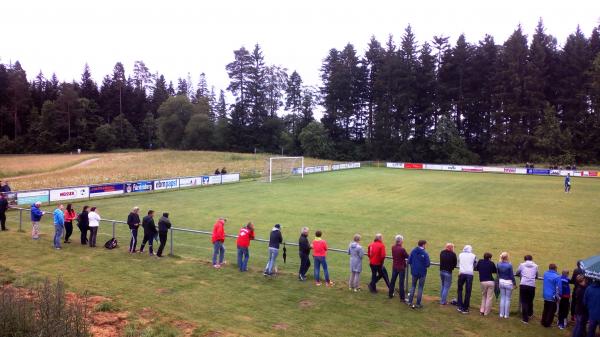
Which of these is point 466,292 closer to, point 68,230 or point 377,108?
point 68,230

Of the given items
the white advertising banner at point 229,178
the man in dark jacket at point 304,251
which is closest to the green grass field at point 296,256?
the man in dark jacket at point 304,251

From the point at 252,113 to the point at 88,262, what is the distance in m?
83.9

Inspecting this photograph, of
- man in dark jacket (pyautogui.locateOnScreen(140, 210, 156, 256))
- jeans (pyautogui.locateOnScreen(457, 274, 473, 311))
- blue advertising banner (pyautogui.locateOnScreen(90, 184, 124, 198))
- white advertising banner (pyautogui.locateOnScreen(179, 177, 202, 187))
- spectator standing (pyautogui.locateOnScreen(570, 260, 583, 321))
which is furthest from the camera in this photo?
white advertising banner (pyautogui.locateOnScreen(179, 177, 202, 187))

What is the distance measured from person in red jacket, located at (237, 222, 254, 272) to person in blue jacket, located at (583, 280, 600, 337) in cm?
933

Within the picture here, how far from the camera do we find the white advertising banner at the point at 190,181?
4045 cm

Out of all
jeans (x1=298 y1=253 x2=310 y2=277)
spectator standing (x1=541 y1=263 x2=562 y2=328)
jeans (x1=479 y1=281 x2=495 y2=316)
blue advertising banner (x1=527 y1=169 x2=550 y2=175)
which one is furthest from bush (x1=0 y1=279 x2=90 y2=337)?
blue advertising banner (x1=527 y1=169 x2=550 y2=175)

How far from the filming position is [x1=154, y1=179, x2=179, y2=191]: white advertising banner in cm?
3820

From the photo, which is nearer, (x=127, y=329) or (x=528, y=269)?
(x=127, y=329)

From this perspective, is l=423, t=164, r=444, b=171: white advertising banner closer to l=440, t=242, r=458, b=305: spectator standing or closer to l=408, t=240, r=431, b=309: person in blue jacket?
l=440, t=242, r=458, b=305: spectator standing

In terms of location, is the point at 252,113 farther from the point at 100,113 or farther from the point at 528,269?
the point at 528,269

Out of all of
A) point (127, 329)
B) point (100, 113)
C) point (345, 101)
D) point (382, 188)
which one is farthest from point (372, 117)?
point (127, 329)

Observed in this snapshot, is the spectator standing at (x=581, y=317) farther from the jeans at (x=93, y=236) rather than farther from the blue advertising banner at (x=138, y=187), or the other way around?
the blue advertising banner at (x=138, y=187)

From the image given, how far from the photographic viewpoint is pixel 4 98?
9419 centimetres

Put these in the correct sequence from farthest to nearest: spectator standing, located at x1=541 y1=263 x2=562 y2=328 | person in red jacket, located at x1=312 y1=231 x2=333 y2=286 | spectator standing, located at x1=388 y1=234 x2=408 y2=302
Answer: person in red jacket, located at x1=312 y1=231 x2=333 y2=286
spectator standing, located at x1=388 y1=234 x2=408 y2=302
spectator standing, located at x1=541 y1=263 x2=562 y2=328
